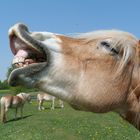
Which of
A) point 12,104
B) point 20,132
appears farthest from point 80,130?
point 12,104

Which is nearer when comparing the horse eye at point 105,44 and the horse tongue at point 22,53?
the horse tongue at point 22,53

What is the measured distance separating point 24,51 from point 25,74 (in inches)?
7.2

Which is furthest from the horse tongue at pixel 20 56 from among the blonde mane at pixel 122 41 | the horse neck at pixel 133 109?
the horse neck at pixel 133 109

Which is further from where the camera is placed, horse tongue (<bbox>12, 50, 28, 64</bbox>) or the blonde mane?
the blonde mane

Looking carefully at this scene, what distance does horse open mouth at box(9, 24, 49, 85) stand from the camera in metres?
3.16

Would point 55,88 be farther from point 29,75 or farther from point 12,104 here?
point 12,104

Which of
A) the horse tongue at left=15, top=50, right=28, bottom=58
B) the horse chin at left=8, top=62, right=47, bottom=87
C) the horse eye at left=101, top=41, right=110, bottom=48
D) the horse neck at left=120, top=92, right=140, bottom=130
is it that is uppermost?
the horse eye at left=101, top=41, right=110, bottom=48

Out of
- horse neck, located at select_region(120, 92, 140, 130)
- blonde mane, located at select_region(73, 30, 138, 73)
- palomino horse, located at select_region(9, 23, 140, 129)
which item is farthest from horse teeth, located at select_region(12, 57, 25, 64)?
horse neck, located at select_region(120, 92, 140, 130)

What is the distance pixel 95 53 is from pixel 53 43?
384 millimetres

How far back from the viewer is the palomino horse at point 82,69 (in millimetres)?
3197

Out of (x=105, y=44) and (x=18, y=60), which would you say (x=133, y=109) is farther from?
(x=18, y=60)

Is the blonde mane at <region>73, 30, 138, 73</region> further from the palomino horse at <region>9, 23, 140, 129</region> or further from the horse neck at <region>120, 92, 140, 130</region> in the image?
the horse neck at <region>120, 92, 140, 130</region>

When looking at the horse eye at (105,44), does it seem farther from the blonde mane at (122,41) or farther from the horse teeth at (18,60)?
the horse teeth at (18,60)

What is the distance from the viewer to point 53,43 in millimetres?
3254
